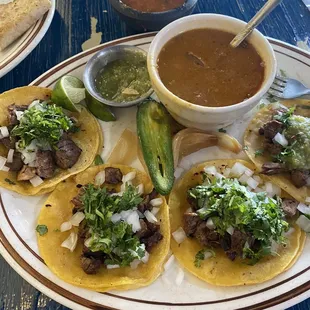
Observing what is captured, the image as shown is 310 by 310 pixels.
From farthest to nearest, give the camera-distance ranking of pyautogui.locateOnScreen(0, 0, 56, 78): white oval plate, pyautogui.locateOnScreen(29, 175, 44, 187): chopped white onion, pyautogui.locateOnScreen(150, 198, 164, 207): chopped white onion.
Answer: pyautogui.locateOnScreen(0, 0, 56, 78): white oval plate
pyautogui.locateOnScreen(29, 175, 44, 187): chopped white onion
pyautogui.locateOnScreen(150, 198, 164, 207): chopped white onion

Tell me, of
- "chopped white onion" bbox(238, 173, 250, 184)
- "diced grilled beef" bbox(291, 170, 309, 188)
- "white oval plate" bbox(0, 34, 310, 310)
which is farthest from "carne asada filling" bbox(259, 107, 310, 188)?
"white oval plate" bbox(0, 34, 310, 310)

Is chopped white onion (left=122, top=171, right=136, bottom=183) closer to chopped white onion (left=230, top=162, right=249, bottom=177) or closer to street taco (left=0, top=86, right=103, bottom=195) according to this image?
street taco (left=0, top=86, right=103, bottom=195)

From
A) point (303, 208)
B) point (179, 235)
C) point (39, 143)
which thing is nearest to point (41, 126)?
point (39, 143)

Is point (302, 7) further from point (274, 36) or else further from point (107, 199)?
point (107, 199)

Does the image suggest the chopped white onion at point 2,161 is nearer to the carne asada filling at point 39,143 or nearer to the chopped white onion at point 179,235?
the carne asada filling at point 39,143

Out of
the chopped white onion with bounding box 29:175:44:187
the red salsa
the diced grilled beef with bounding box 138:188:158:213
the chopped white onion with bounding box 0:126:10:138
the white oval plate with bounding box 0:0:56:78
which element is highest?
the red salsa

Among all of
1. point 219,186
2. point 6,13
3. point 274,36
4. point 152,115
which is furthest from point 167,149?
point 6,13
